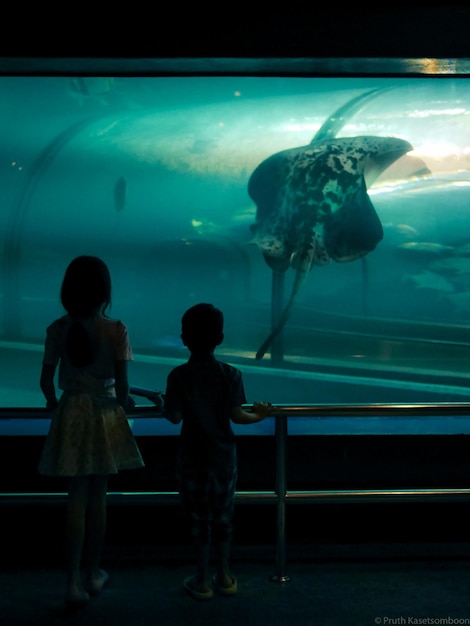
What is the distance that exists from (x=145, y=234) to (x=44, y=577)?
9914 millimetres

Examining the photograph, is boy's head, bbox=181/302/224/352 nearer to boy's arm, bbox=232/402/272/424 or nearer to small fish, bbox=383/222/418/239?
boy's arm, bbox=232/402/272/424

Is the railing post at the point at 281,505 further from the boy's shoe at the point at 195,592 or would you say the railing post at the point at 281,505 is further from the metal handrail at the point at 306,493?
the boy's shoe at the point at 195,592

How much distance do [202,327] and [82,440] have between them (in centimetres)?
51

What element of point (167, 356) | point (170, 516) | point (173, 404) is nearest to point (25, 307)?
point (167, 356)

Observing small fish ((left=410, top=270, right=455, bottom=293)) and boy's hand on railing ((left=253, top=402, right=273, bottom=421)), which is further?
small fish ((left=410, top=270, right=455, bottom=293))

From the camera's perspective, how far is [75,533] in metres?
1.85

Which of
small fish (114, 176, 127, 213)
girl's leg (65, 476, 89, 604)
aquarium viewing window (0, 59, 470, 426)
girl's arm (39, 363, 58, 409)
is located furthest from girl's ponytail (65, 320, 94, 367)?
small fish (114, 176, 127, 213)

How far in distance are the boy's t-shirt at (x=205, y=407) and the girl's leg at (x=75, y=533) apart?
0.33m

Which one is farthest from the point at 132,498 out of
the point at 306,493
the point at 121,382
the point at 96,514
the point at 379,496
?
the point at 379,496

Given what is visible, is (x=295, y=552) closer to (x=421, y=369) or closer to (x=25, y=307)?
(x=421, y=369)

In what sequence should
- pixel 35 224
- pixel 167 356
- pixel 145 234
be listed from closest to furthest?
pixel 167 356
pixel 35 224
pixel 145 234

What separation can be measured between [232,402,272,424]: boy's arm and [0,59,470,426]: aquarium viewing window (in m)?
4.97

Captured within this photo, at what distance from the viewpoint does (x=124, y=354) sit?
6.05 ft

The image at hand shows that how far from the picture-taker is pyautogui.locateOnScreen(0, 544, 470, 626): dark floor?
1.81 m
